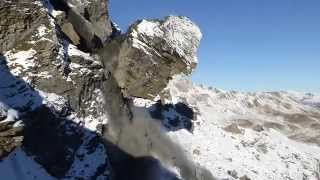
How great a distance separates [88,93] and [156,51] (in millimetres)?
5826

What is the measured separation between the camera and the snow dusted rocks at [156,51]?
126ft

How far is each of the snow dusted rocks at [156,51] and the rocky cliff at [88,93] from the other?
3.0 inches

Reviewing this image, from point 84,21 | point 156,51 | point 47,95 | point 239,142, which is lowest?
point 239,142

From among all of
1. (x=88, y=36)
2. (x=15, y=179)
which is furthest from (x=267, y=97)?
(x=15, y=179)

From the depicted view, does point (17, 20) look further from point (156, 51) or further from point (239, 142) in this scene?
point (239, 142)

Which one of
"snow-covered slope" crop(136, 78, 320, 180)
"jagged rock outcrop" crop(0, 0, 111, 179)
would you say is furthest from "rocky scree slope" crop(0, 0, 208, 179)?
"snow-covered slope" crop(136, 78, 320, 180)

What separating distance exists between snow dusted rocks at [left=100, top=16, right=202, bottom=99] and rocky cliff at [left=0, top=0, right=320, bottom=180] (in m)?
0.08

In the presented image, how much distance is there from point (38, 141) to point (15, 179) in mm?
3590

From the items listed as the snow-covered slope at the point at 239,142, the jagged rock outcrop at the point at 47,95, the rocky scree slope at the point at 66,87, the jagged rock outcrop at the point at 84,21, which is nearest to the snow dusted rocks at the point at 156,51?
the rocky scree slope at the point at 66,87

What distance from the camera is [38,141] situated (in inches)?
1264

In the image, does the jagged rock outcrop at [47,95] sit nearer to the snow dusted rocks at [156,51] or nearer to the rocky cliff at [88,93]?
the rocky cliff at [88,93]

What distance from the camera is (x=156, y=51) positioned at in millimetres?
38469

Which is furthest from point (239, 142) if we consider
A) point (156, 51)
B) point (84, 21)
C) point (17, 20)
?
point (17, 20)

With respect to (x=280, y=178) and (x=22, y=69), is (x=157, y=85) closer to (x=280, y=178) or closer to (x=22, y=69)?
(x=22, y=69)
